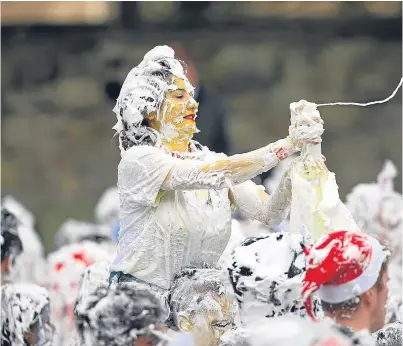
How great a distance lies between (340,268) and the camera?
23.3ft

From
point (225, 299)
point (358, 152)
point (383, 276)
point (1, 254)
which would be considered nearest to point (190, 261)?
point (225, 299)

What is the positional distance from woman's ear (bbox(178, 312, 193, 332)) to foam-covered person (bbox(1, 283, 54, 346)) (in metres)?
1.46

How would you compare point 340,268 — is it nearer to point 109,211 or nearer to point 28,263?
point 28,263

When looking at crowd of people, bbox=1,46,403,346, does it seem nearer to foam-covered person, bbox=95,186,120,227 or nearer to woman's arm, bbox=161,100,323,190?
woman's arm, bbox=161,100,323,190

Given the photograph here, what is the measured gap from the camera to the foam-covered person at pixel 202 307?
8562 mm

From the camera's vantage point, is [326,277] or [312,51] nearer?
[326,277]

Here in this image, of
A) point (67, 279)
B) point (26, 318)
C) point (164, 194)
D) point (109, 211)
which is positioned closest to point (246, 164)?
point (164, 194)

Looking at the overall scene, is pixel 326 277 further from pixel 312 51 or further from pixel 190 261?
pixel 312 51

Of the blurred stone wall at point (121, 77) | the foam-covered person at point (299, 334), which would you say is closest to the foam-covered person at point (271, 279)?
the foam-covered person at point (299, 334)

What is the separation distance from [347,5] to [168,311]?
9.75 meters

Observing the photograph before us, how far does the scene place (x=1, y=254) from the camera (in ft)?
35.5

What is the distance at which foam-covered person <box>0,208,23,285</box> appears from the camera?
10812 millimetres

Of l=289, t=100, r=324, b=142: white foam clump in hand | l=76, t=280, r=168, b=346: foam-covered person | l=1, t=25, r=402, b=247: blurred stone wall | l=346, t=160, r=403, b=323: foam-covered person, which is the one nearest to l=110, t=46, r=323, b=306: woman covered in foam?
l=289, t=100, r=324, b=142: white foam clump in hand

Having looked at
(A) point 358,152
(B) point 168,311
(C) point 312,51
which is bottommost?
(B) point 168,311
